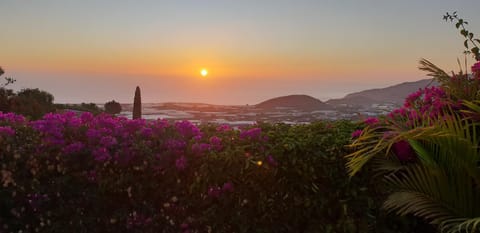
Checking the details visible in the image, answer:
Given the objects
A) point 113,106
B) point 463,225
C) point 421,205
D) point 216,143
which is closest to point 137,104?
point 216,143

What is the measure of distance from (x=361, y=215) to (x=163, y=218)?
174 centimetres

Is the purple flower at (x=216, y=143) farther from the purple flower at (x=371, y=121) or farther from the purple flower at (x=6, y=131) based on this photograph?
the purple flower at (x=6, y=131)

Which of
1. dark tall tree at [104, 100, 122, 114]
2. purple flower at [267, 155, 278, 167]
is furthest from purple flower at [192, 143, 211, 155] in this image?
dark tall tree at [104, 100, 122, 114]

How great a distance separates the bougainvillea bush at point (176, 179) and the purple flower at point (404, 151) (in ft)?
1.34

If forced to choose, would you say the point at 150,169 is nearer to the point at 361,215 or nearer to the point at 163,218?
the point at 163,218

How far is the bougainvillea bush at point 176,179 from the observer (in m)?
3.52

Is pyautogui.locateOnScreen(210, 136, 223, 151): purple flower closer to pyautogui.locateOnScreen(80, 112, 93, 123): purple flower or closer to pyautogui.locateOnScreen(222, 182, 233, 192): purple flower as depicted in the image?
pyautogui.locateOnScreen(222, 182, 233, 192): purple flower

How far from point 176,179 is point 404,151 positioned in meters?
1.96

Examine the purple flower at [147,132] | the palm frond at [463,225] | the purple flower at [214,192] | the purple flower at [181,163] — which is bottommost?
the palm frond at [463,225]

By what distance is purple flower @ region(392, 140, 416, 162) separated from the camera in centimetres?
343

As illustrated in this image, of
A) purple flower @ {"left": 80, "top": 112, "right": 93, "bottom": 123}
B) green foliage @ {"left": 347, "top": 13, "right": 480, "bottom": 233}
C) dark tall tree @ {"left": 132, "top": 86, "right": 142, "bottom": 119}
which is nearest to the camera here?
green foliage @ {"left": 347, "top": 13, "right": 480, "bottom": 233}

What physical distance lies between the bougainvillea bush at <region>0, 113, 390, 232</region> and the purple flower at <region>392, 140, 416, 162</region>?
0.41 m

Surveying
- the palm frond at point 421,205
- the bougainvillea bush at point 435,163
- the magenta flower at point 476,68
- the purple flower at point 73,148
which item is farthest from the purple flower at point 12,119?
the magenta flower at point 476,68

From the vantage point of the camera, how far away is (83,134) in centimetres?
423
